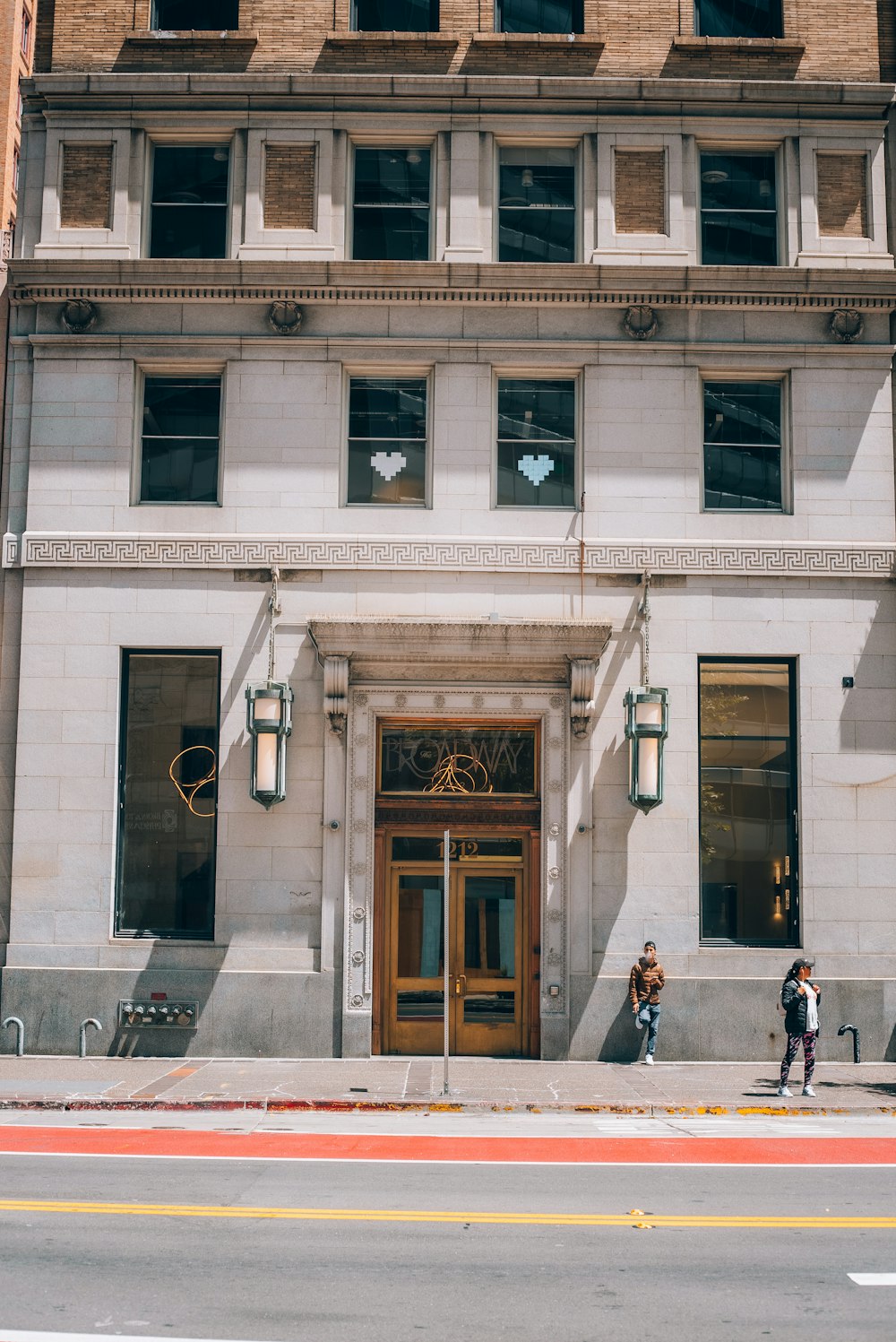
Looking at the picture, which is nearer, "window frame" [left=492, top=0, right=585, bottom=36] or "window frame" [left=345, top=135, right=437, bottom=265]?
"window frame" [left=345, top=135, right=437, bottom=265]

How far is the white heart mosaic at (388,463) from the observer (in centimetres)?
1920

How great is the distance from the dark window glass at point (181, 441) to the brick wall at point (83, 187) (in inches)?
102

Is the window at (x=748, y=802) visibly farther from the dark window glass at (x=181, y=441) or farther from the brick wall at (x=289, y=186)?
the brick wall at (x=289, y=186)

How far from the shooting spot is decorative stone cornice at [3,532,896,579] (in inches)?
740

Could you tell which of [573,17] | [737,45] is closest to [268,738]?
[573,17]

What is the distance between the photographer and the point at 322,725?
1861 centimetres

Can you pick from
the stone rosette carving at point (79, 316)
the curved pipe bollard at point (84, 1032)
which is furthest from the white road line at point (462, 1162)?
the stone rosette carving at point (79, 316)

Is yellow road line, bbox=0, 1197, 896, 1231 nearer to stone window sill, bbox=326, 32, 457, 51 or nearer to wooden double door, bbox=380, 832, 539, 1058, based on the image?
wooden double door, bbox=380, 832, 539, 1058

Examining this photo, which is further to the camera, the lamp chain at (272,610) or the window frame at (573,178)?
the window frame at (573,178)

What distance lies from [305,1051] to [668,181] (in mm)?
13201

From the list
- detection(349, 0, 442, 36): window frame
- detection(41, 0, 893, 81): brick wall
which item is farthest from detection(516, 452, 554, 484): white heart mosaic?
detection(349, 0, 442, 36): window frame

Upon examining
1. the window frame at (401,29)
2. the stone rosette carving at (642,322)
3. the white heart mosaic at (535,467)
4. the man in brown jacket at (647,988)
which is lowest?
the man in brown jacket at (647,988)

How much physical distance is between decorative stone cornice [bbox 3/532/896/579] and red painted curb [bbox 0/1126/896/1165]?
7.96m

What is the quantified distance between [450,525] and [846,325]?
634 centimetres
